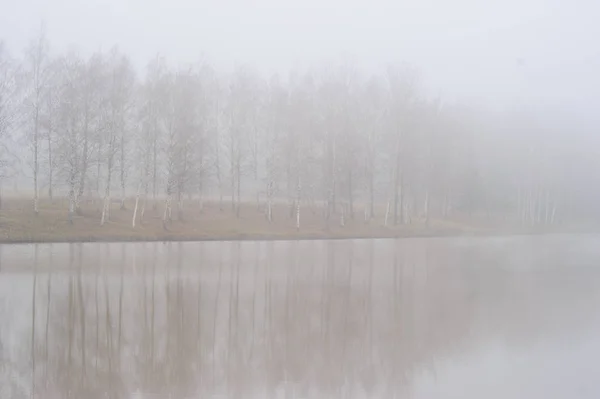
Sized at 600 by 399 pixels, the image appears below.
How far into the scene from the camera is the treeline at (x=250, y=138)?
4044 centimetres

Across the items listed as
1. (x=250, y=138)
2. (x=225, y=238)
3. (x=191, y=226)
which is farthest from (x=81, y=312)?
(x=250, y=138)

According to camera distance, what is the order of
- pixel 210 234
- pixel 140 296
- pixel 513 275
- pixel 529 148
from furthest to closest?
pixel 529 148, pixel 210 234, pixel 513 275, pixel 140 296

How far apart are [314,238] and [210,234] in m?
8.01

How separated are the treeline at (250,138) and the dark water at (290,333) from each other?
21993 mm

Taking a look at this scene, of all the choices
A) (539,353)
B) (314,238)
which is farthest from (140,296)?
(314,238)

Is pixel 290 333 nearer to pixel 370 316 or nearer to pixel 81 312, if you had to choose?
pixel 370 316

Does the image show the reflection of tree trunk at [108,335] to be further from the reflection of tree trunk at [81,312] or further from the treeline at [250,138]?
the treeline at [250,138]

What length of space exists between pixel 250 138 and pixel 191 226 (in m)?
12.6

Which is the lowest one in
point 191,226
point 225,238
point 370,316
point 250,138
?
point 225,238

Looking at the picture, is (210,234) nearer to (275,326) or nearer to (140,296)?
(140,296)

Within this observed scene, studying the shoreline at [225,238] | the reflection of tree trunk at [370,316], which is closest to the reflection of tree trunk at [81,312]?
the reflection of tree trunk at [370,316]

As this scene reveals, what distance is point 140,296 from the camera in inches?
575

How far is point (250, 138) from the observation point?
Answer: 53562 millimetres

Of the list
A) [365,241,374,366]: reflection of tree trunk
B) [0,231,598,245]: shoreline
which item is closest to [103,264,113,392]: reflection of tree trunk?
[365,241,374,366]: reflection of tree trunk
